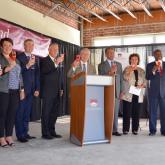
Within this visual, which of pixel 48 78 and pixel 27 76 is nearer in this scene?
pixel 27 76

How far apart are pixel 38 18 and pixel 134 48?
2948 millimetres

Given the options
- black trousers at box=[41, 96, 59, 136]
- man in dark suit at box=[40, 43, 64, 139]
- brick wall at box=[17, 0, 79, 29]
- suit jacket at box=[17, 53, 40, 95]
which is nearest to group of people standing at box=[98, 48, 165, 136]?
man in dark suit at box=[40, 43, 64, 139]

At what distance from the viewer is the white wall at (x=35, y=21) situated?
6734 mm

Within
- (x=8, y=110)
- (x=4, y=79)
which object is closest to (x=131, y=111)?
(x=8, y=110)

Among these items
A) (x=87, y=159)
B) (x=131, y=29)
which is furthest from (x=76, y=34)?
(x=87, y=159)

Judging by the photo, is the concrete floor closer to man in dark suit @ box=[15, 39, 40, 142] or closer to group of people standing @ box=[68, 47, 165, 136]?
man in dark suit @ box=[15, 39, 40, 142]

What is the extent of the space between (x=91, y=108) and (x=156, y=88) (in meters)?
1.38

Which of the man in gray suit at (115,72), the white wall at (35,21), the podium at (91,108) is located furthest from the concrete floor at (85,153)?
the white wall at (35,21)

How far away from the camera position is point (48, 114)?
4473 mm

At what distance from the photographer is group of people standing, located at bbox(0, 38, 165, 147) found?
12.6 feet

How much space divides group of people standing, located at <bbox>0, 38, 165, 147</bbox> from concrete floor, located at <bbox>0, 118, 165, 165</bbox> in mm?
301

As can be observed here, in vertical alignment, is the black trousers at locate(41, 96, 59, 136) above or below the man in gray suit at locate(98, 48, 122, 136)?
below

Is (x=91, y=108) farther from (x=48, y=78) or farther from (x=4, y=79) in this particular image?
(x=4, y=79)

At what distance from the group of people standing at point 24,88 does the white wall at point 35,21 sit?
2.62m
